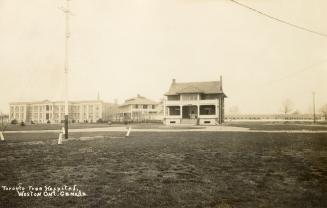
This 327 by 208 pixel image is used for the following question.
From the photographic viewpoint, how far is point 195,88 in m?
55.0

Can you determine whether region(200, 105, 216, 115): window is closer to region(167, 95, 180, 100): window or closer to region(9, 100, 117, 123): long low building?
region(167, 95, 180, 100): window

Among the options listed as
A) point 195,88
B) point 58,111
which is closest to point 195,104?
point 195,88

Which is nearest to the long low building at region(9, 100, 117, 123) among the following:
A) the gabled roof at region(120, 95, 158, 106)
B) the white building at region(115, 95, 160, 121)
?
the white building at region(115, 95, 160, 121)

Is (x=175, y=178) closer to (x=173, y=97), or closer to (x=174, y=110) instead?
(x=174, y=110)

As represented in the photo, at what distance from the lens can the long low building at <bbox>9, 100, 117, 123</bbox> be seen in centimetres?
10588

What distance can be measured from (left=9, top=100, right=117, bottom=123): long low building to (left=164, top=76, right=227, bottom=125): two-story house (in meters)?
49.9

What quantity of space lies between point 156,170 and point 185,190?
2.27 meters

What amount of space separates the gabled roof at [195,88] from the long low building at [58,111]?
4779 cm

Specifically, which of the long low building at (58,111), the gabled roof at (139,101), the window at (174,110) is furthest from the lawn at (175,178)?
the long low building at (58,111)

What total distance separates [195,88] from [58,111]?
66.7 m

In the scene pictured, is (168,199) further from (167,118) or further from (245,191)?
(167,118)

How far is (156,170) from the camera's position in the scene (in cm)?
892

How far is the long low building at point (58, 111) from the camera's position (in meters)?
106

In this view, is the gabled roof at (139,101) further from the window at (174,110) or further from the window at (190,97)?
the window at (190,97)
